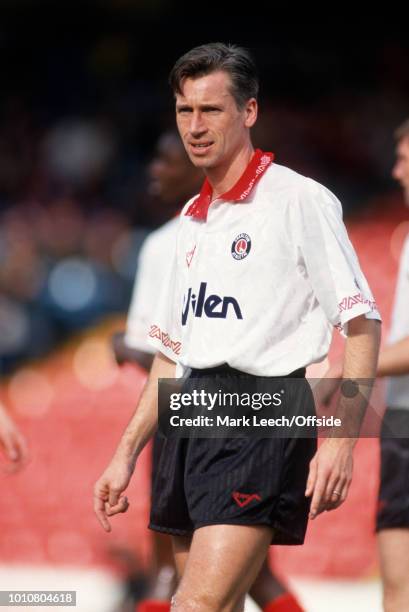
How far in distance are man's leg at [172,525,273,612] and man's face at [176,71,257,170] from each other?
3.02ft

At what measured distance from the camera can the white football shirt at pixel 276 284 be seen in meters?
2.93

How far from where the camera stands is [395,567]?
4.02 meters

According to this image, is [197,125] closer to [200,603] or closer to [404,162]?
[200,603]

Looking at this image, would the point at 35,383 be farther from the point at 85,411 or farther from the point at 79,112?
the point at 79,112

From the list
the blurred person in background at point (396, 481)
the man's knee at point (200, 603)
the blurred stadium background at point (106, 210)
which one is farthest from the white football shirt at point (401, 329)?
the blurred stadium background at point (106, 210)

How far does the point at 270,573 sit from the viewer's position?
411cm

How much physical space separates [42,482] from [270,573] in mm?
2748

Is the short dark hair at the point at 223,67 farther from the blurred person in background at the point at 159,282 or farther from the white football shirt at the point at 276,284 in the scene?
the blurred person in background at the point at 159,282

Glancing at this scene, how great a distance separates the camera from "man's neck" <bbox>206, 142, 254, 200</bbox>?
3.14m

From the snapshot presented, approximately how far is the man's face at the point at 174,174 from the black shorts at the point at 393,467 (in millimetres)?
1192

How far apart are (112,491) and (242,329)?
1.72 feet

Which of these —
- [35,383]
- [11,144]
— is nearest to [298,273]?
[35,383]

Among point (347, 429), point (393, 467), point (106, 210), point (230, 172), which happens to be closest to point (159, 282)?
point (393, 467)

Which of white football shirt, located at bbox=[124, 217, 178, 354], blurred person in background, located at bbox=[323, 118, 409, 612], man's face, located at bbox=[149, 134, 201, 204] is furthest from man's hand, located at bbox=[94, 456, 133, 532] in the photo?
man's face, located at bbox=[149, 134, 201, 204]
